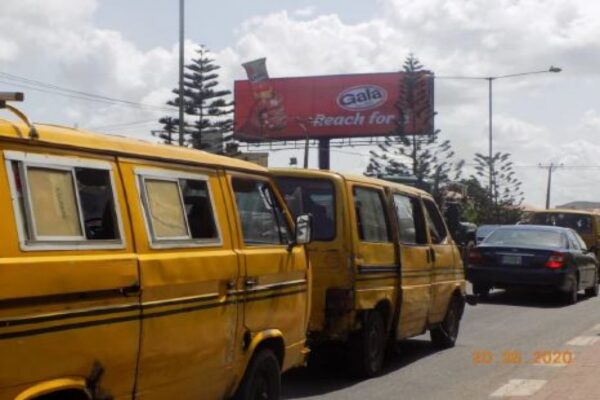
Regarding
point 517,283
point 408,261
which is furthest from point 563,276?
point 408,261

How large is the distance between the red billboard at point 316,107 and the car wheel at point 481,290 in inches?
1502

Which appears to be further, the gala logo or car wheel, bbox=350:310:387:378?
the gala logo

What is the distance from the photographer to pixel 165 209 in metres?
5.01

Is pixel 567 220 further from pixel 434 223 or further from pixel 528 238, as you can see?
pixel 434 223

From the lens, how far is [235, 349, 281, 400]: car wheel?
19.3ft

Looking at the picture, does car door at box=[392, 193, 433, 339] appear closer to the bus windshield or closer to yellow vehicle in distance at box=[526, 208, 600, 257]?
yellow vehicle in distance at box=[526, 208, 600, 257]

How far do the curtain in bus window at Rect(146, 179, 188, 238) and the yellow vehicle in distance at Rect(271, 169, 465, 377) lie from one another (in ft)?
9.25

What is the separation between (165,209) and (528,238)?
13.3 m

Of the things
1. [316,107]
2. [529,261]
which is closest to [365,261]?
[529,261]

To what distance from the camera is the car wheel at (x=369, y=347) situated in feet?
27.6

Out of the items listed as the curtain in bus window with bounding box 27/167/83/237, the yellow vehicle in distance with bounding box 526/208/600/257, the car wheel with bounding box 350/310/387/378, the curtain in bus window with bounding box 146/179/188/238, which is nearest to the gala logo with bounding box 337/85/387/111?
the yellow vehicle in distance with bounding box 526/208/600/257

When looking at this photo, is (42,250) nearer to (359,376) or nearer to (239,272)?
(239,272)

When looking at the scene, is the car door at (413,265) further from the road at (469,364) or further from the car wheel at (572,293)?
the car wheel at (572,293)

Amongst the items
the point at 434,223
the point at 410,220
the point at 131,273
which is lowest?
the point at 434,223
